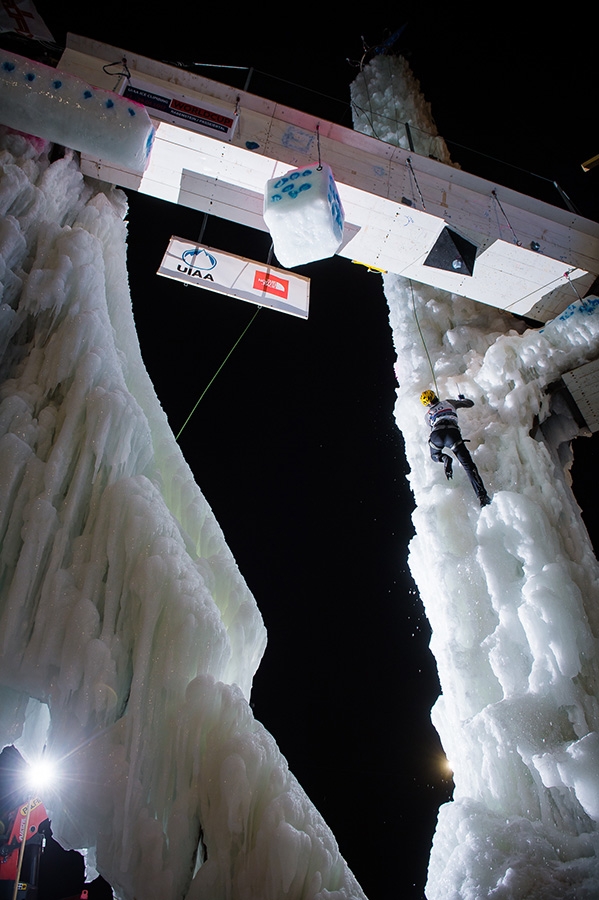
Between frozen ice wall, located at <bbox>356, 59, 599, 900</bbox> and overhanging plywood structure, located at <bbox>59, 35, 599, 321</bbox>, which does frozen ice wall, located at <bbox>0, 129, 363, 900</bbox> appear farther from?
overhanging plywood structure, located at <bbox>59, 35, 599, 321</bbox>

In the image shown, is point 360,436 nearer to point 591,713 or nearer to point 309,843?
point 591,713

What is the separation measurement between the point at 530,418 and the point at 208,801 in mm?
4946

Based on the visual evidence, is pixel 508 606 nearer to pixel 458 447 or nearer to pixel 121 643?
pixel 458 447

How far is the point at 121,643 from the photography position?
9.12ft

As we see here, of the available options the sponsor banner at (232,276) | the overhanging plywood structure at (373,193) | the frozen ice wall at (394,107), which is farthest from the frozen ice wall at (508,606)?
the frozen ice wall at (394,107)

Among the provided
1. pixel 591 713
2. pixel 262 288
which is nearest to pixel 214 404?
pixel 262 288

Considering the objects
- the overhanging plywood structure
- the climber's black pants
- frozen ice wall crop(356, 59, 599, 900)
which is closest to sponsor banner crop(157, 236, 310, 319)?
the overhanging plywood structure

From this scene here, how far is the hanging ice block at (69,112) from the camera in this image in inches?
150

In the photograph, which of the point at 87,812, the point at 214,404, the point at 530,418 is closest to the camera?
the point at 87,812

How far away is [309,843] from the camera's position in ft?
8.04

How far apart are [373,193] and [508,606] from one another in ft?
15.0

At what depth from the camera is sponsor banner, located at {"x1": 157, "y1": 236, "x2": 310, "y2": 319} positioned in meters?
5.04

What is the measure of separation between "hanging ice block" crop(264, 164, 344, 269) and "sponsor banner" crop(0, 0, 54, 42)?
11.3 feet

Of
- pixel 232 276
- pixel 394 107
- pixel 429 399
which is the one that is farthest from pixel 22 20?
pixel 394 107
